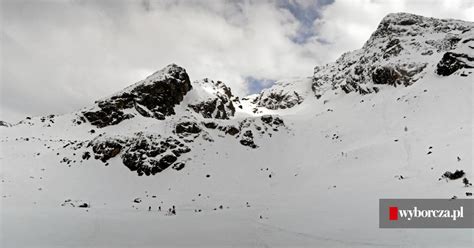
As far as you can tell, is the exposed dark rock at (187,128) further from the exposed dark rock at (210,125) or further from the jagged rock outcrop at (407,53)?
the jagged rock outcrop at (407,53)

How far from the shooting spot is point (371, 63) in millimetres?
72000

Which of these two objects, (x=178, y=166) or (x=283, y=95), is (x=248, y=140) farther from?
(x=283, y=95)

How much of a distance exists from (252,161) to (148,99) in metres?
28.7

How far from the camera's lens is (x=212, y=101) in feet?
251

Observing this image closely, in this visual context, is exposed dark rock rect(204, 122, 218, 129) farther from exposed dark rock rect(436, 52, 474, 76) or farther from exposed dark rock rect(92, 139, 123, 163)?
exposed dark rock rect(436, 52, 474, 76)

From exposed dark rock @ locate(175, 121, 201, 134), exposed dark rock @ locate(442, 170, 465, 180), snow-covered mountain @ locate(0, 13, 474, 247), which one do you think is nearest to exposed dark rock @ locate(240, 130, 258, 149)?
snow-covered mountain @ locate(0, 13, 474, 247)

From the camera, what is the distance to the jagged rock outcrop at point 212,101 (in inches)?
2884

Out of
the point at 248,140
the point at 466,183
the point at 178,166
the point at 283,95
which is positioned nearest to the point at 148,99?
the point at 248,140

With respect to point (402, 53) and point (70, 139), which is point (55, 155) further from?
point (402, 53)

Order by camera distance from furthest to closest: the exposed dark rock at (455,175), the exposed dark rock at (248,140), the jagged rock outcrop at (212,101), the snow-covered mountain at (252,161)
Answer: the jagged rock outcrop at (212,101)
the exposed dark rock at (248,140)
the exposed dark rock at (455,175)
the snow-covered mountain at (252,161)

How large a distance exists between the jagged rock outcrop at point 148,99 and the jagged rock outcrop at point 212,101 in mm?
4192

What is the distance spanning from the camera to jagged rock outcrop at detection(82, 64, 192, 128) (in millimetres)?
58469

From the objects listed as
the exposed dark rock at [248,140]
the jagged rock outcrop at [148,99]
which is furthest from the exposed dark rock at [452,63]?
the jagged rock outcrop at [148,99]

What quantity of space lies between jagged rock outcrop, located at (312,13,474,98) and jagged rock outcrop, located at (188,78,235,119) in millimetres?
27118
